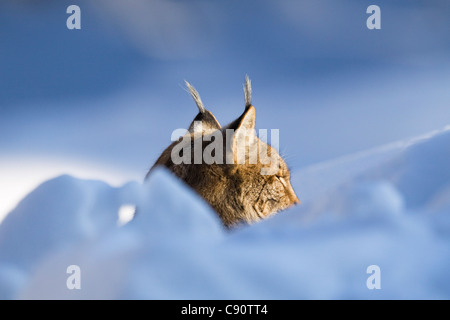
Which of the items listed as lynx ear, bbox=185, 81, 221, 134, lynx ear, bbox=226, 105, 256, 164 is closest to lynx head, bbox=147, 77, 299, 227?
lynx ear, bbox=226, 105, 256, 164

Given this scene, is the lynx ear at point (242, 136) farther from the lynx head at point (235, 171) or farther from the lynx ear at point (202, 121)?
the lynx ear at point (202, 121)

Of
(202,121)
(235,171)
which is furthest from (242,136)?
(202,121)

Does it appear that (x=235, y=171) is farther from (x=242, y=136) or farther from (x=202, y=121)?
(x=202, y=121)

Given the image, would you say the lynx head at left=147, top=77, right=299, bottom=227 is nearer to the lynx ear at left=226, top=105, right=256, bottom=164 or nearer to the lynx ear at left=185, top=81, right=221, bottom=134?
the lynx ear at left=226, top=105, right=256, bottom=164

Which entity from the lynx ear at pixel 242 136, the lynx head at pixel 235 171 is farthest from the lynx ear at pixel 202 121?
the lynx ear at pixel 242 136
